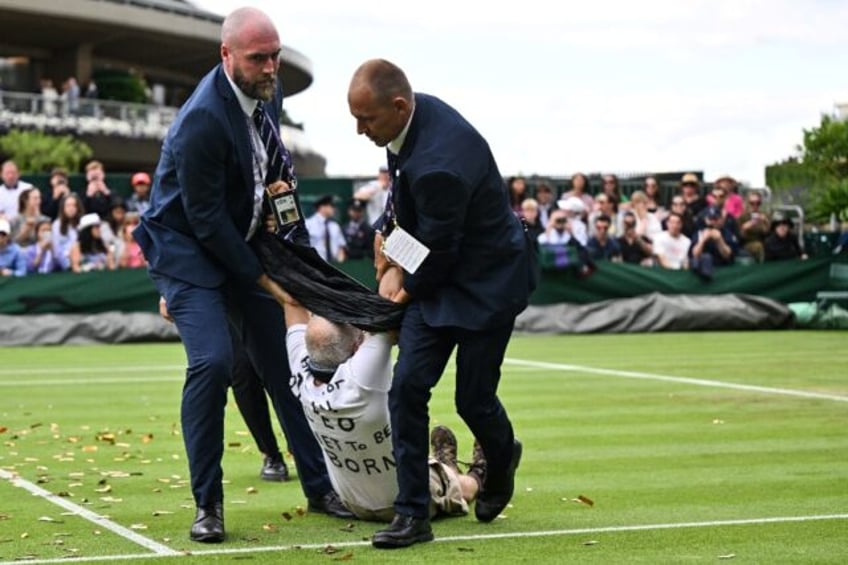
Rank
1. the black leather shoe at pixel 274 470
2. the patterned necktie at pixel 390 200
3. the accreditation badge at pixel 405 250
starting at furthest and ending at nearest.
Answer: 1. the black leather shoe at pixel 274 470
2. the patterned necktie at pixel 390 200
3. the accreditation badge at pixel 405 250

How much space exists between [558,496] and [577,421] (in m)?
4.00

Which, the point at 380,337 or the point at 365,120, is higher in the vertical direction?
the point at 365,120

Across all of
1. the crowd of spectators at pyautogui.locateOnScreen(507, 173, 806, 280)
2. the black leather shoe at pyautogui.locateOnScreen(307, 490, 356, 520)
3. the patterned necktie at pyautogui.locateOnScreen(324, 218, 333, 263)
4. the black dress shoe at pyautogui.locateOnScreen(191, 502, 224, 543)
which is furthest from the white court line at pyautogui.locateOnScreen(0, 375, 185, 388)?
the black dress shoe at pyautogui.locateOnScreen(191, 502, 224, 543)

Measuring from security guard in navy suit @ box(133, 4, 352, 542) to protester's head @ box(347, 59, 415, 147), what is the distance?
0.68 metres

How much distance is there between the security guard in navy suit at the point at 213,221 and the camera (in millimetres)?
7500

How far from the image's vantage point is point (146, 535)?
7.58m

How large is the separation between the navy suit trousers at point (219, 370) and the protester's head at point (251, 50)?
3.12 feet

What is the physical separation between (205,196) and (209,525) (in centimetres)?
144

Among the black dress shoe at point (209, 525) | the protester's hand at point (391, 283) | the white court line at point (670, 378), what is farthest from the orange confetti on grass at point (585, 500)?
the white court line at point (670, 378)

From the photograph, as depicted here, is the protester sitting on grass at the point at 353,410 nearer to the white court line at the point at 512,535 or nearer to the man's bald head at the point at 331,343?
the man's bald head at the point at 331,343

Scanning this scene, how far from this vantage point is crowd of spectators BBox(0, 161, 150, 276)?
76.5 feet

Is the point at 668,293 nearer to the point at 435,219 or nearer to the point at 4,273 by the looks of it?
the point at 4,273

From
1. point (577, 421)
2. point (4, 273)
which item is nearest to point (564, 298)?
point (4, 273)

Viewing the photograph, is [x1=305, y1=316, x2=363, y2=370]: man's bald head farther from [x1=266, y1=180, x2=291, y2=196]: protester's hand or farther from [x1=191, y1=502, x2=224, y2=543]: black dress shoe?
[x1=191, y1=502, x2=224, y2=543]: black dress shoe
